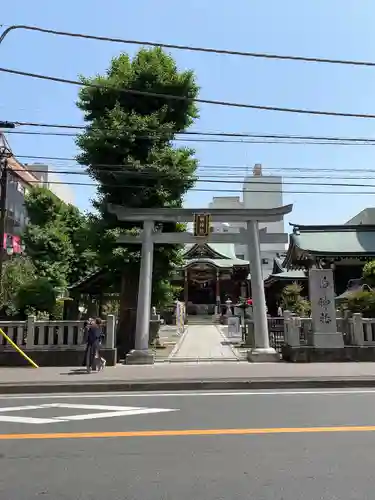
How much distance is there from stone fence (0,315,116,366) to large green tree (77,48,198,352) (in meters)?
3.11

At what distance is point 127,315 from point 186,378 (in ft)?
21.5

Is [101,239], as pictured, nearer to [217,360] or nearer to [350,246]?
[217,360]

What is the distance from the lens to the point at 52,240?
29.9 meters

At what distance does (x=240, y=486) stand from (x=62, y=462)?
6.63 ft

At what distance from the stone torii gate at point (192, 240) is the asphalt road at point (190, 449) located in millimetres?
5807

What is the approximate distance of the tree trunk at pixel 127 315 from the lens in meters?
17.3


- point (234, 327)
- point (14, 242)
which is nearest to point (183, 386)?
point (234, 327)

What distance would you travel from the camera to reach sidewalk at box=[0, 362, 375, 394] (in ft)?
35.2

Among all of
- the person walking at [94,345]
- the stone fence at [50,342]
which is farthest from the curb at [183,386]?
the stone fence at [50,342]

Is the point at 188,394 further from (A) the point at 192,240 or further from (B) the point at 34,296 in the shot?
(B) the point at 34,296

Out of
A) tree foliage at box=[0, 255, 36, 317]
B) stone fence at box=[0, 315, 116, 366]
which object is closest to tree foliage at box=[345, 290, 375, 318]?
stone fence at box=[0, 315, 116, 366]

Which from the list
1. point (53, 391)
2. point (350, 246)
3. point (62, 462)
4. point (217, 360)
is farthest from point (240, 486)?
Answer: point (350, 246)

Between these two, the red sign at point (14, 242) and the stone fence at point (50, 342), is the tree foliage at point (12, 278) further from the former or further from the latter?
the red sign at point (14, 242)

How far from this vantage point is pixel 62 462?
5.16 m
